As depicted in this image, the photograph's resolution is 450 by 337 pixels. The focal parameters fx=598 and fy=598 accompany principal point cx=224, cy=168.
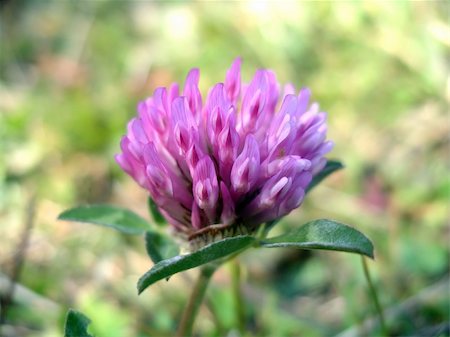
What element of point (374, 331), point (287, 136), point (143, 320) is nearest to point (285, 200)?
point (287, 136)

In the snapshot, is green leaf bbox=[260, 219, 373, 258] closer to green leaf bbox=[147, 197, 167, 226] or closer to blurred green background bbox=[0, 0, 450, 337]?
green leaf bbox=[147, 197, 167, 226]

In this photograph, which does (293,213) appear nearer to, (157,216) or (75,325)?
(157,216)

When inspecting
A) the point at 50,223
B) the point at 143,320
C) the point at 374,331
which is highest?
the point at 50,223

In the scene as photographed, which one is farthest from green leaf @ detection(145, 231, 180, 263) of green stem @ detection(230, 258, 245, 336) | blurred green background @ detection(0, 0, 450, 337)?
blurred green background @ detection(0, 0, 450, 337)

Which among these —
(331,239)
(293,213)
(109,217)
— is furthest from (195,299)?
(293,213)

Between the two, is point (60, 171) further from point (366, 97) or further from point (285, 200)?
point (285, 200)
